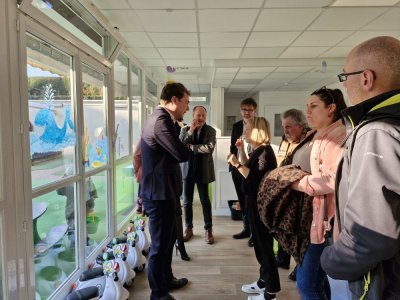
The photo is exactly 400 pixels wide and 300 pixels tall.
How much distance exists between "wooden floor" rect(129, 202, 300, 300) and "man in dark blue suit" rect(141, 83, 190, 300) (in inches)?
14.6

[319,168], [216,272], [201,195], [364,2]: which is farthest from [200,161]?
[364,2]

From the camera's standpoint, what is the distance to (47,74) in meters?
1.97

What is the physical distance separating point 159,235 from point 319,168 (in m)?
1.12

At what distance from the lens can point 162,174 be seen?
74.7 inches

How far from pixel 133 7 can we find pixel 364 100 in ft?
7.55

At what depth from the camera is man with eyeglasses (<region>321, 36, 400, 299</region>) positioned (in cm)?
73

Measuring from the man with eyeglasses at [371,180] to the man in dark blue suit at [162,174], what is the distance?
1147 mm

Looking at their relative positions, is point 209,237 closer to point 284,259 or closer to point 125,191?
point 284,259

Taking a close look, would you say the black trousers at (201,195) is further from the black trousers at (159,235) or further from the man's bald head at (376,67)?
the man's bald head at (376,67)

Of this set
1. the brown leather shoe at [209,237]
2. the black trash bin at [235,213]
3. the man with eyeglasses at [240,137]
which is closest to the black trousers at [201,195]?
the brown leather shoe at [209,237]

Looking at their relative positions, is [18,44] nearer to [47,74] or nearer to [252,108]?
[47,74]

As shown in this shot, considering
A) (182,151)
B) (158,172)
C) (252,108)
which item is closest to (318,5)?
(252,108)

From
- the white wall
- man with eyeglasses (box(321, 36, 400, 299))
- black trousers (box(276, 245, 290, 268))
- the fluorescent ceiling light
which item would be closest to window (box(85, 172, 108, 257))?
black trousers (box(276, 245, 290, 268))

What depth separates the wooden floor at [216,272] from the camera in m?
2.29
